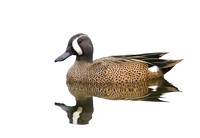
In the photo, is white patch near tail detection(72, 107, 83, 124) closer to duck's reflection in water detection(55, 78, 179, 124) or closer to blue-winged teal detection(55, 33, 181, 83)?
duck's reflection in water detection(55, 78, 179, 124)

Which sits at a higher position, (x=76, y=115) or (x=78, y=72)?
(x=78, y=72)

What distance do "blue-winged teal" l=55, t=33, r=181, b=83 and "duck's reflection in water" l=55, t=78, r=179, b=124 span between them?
0.18 metres

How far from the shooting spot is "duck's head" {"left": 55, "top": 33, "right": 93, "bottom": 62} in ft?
41.9

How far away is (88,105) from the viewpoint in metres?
10.9

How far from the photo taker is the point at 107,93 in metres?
11.8

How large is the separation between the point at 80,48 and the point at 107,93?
171 centimetres

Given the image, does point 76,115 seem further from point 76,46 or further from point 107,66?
point 76,46

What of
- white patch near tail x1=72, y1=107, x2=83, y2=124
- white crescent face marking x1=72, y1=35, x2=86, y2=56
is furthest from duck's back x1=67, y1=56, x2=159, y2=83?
white patch near tail x1=72, y1=107, x2=83, y2=124

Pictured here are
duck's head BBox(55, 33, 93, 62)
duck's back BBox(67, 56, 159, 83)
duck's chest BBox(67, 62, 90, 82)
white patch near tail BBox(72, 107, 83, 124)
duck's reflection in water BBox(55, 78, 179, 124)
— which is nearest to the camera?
white patch near tail BBox(72, 107, 83, 124)

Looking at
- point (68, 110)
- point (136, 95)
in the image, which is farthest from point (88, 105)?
point (136, 95)

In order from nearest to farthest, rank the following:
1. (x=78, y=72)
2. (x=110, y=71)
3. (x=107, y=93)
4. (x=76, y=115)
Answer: (x=76, y=115)
(x=107, y=93)
(x=110, y=71)
(x=78, y=72)

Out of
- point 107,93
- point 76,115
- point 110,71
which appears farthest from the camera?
point 110,71

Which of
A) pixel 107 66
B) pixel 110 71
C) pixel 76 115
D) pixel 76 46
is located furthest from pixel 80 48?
pixel 76 115

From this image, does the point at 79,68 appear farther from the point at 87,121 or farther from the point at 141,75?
the point at 87,121
